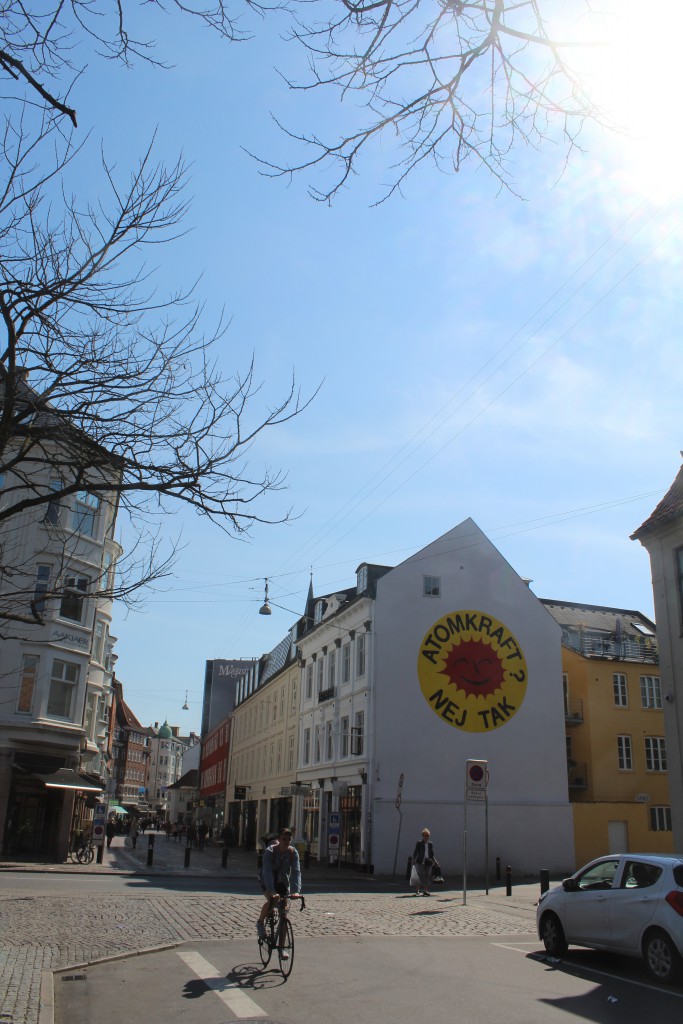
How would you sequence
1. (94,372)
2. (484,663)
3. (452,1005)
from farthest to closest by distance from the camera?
(484,663), (452,1005), (94,372)

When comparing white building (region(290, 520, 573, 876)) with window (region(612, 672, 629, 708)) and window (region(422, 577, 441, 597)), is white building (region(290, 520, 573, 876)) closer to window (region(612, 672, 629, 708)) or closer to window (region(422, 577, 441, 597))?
window (region(422, 577, 441, 597))

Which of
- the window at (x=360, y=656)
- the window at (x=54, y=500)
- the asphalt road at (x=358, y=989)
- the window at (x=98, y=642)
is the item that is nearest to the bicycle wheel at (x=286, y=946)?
the asphalt road at (x=358, y=989)

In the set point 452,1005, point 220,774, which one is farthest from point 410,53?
point 220,774

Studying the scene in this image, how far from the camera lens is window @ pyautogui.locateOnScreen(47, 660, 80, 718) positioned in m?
32.6

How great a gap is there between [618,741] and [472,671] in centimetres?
926

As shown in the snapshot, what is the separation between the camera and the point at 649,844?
123ft

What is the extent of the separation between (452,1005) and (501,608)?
98.1ft

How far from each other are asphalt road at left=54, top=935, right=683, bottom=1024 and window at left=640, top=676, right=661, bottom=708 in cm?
3167

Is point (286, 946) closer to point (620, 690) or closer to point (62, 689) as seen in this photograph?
point (62, 689)

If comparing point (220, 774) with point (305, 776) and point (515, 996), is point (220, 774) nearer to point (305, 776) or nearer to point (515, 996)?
point (305, 776)

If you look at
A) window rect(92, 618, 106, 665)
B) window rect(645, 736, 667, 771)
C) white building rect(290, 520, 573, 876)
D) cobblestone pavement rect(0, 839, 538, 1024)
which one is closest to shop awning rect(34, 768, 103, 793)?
window rect(92, 618, 106, 665)

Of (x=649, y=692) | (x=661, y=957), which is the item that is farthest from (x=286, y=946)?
(x=649, y=692)

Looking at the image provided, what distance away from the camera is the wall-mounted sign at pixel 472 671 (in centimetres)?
3600

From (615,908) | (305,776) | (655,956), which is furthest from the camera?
(305,776)
